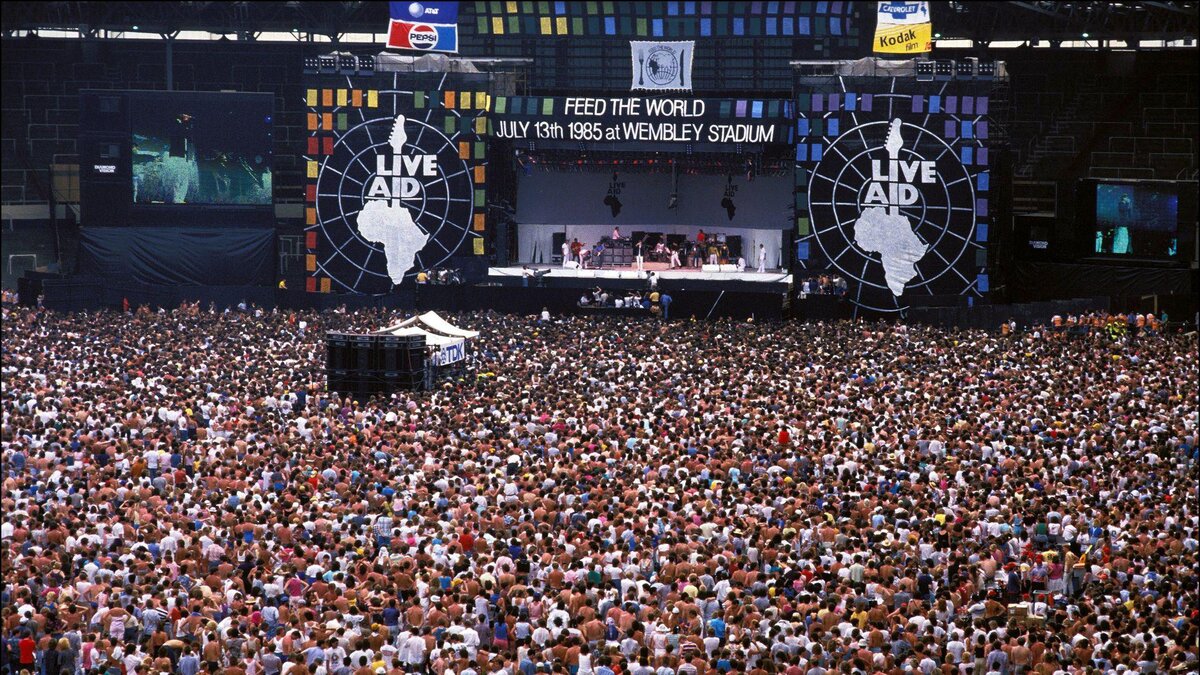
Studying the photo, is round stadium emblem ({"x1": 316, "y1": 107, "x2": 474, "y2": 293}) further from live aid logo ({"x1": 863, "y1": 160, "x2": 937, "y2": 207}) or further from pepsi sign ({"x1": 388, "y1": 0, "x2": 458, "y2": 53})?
live aid logo ({"x1": 863, "y1": 160, "x2": 937, "y2": 207})

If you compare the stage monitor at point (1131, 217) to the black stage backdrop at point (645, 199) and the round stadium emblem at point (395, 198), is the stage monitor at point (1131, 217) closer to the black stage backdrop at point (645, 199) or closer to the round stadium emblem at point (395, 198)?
the black stage backdrop at point (645, 199)

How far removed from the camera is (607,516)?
75.5ft

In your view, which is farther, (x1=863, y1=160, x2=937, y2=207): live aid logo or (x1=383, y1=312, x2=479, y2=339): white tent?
(x1=863, y1=160, x2=937, y2=207): live aid logo

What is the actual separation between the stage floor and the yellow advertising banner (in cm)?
750

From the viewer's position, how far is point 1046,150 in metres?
59.1

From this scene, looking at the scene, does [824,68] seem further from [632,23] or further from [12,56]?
[12,56]

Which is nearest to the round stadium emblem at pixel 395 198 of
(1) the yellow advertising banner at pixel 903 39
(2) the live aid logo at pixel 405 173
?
(2) the live aid logo at pixel 405 173

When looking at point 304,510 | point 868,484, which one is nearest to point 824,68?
point 868,484

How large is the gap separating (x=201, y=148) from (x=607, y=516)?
3463cm

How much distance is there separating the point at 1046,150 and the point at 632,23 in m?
15.9

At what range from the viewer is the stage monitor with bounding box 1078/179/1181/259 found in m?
50.3

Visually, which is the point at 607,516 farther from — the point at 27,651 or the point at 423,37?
the point at 423,37

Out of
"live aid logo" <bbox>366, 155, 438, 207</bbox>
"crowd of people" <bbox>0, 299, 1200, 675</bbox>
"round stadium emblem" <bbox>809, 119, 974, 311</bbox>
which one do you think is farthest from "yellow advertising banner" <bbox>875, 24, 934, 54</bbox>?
"crowd of people" <bbox>0, 299, 1200, 675</bbox>

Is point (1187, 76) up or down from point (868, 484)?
up
